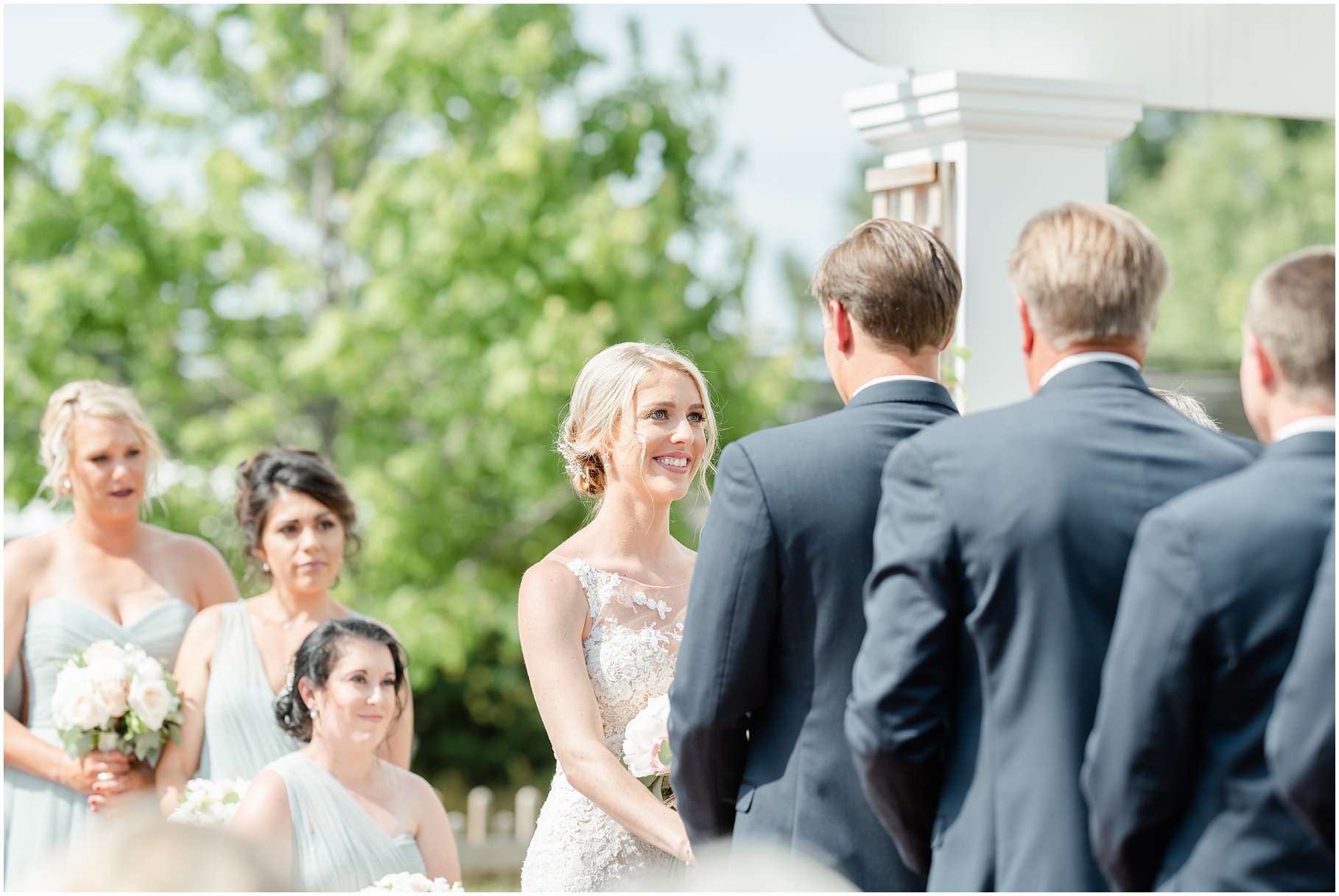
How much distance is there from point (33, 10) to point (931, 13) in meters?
8.94

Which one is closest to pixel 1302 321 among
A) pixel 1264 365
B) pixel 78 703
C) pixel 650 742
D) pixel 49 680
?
pixel 1264 365

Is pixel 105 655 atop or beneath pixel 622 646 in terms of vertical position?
beneath

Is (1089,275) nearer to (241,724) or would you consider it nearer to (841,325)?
(841,325)

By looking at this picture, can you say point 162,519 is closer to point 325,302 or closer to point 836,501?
point 325,302

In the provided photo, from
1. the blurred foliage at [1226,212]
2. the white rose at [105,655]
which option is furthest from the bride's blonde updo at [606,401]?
the blurred foliage at [1226,212]

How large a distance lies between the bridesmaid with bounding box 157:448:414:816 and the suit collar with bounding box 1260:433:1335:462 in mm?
3114

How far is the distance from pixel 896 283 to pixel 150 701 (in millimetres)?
3095

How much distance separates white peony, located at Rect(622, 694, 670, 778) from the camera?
10.7 ft

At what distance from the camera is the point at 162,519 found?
11.2m

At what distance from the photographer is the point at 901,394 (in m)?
2.70

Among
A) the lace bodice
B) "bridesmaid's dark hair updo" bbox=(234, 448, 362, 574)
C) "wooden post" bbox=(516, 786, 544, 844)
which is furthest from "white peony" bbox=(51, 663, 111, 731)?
"wooden post" bbox=(516, 786, 544, 844)

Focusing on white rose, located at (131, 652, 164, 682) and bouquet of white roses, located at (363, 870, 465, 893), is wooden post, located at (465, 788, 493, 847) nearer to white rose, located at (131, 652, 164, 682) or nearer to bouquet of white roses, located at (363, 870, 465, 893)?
white rose, located at (131, 652, 164, 682)

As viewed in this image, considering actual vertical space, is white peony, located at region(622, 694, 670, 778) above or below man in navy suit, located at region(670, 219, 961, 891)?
below

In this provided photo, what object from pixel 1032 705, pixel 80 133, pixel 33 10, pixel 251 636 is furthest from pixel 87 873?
pixel 33 10
